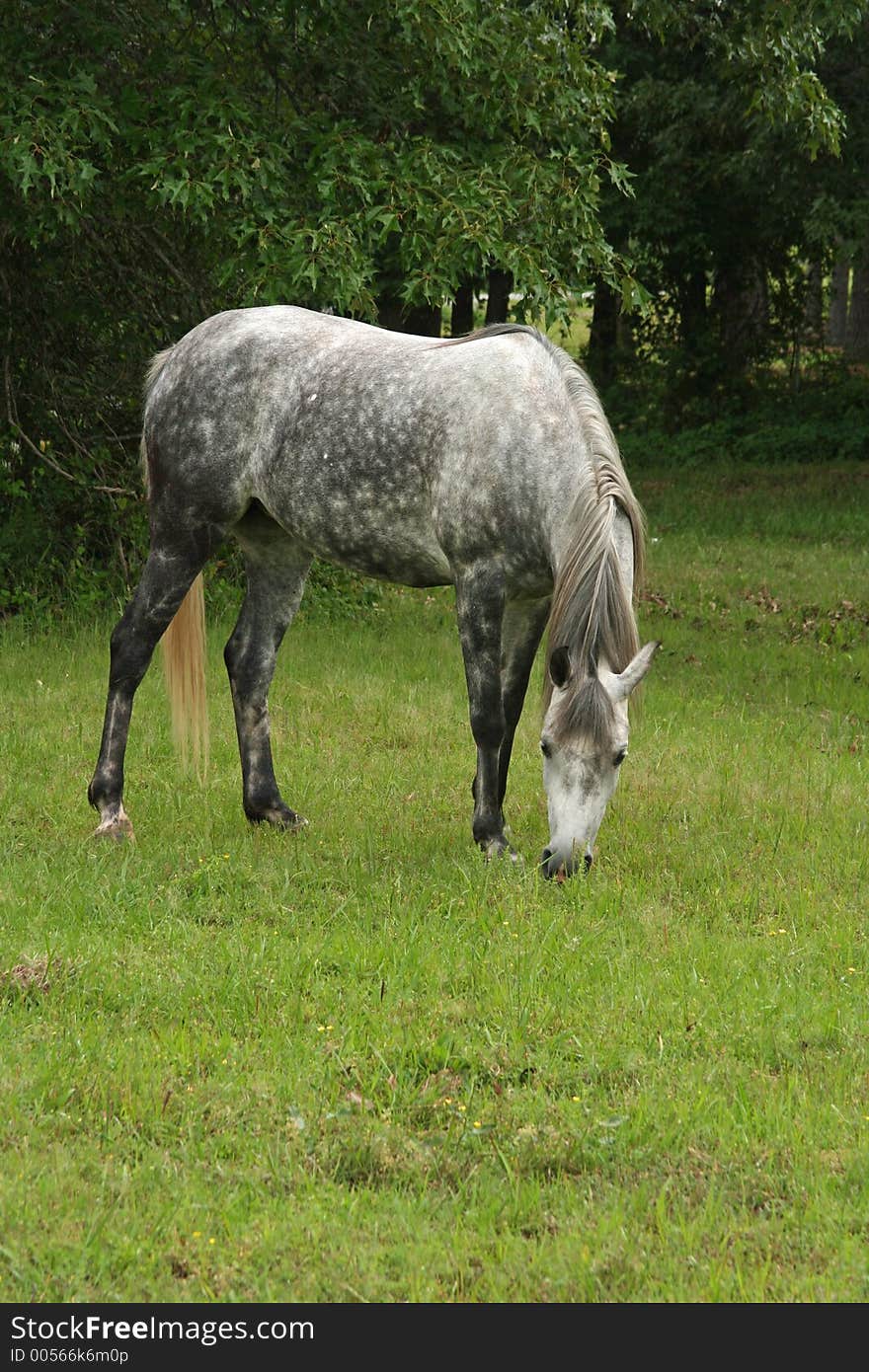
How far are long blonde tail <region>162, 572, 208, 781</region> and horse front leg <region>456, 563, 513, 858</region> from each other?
1.48 metres

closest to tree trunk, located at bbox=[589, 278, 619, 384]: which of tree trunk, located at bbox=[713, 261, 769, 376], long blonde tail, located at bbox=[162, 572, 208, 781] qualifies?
tree trunk, located at bbox=[713, 261, 769, 376]

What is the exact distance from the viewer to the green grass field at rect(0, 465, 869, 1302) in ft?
11.3

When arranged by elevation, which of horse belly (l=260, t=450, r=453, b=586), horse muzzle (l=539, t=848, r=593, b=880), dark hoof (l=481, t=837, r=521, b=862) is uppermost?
horse belly (l=260, t=450, r=453, b=586)

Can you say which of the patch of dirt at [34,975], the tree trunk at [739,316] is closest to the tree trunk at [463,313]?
the tree trunk at [739,316]

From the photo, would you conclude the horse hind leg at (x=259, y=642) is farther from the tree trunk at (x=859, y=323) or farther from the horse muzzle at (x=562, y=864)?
the tree trunk at (x=859, y=323)

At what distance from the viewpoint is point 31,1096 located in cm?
408

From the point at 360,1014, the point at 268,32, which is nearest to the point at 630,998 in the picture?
the point at 360,1014

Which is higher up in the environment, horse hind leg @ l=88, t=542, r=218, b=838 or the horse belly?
the horse belly

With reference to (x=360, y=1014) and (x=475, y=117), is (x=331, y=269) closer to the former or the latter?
(x=475, y=117)

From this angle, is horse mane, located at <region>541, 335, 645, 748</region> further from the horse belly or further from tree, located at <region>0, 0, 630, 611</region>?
tree, located at <region>0, 0, 630, 611</region>

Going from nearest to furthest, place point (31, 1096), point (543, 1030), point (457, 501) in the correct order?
1. point (31, 1096)
2. point (543, 1030)
3. point (457, 501)

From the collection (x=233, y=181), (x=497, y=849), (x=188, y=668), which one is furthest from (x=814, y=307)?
(x=497, y=849)

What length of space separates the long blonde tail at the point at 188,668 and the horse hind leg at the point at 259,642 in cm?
16
